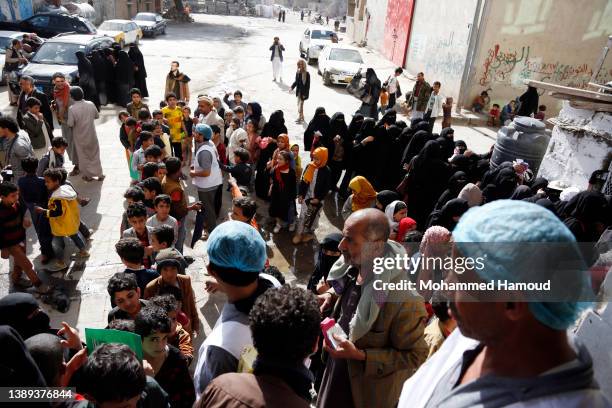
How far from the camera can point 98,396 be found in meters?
2.02

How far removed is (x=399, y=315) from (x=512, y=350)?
124 cm

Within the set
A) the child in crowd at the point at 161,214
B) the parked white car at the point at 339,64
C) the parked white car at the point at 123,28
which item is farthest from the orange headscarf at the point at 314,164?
the parked white car at the point at 123,28

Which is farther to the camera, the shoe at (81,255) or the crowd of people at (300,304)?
the shoe at (81,255)

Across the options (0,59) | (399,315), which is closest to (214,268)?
(399,315)

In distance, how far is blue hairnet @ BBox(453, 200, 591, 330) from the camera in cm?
112

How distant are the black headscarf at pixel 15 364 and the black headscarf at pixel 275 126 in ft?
20.1

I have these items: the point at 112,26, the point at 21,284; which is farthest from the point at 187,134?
the point at 112,26

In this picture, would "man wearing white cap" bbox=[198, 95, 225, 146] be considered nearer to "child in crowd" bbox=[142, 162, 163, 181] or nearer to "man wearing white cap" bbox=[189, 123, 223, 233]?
"man wearing white cap" bbox=[189, 123, 223, 233]

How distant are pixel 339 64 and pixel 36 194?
14.2m

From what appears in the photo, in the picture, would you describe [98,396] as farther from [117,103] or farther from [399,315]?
[117,103]

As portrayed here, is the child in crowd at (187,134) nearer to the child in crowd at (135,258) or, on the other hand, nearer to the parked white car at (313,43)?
the child in crowd at (135,258)

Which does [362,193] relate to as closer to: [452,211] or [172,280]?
[452,211]

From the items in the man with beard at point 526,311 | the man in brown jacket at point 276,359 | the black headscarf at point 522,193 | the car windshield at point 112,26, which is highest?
the man with beard at point 526,311

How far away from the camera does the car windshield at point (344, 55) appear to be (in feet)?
58.4
